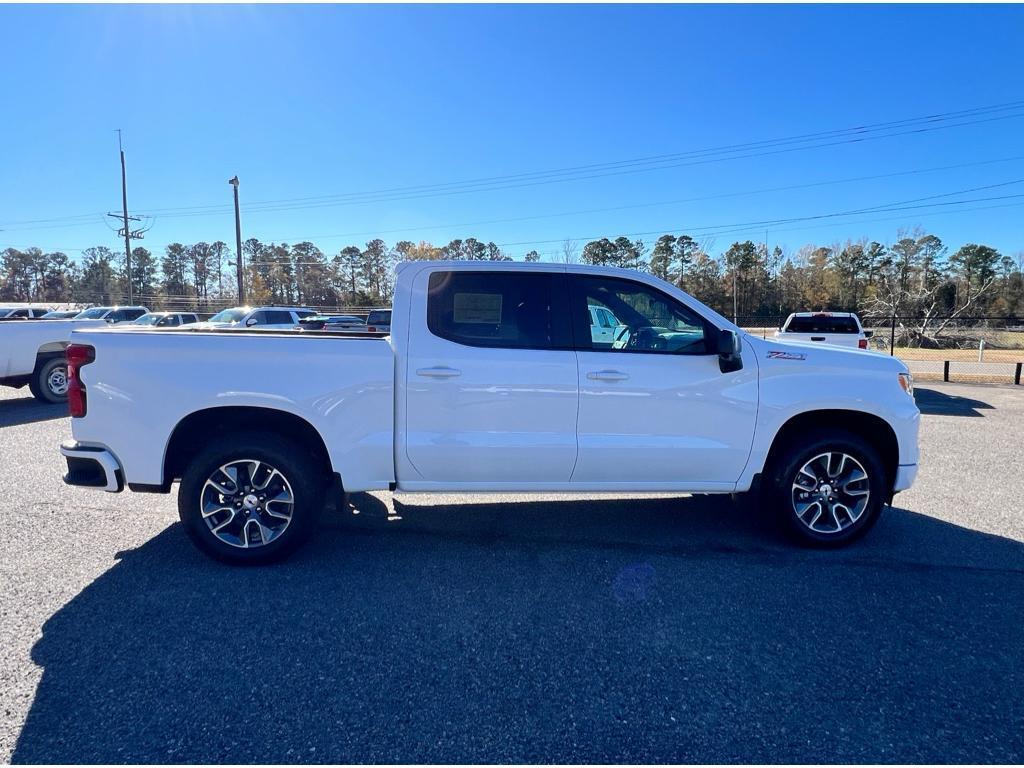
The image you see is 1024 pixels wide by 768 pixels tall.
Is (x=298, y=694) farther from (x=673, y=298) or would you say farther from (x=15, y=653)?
(x=673, y=298)

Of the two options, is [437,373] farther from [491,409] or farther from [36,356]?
[36,356]

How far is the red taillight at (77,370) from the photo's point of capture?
369cm

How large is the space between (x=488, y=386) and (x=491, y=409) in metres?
0.15

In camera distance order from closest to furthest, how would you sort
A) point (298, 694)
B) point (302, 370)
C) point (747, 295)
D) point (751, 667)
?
1. point (298, 694)
2. point (751, 667)
3. point (302, 370)
4. point (747, 295)

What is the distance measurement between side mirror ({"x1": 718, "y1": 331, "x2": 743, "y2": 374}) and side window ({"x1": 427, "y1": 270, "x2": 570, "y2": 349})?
0.99m

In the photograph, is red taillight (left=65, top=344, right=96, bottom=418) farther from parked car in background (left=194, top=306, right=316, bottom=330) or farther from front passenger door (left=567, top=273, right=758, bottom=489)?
parked car in background (left=194, top=306, right=316, bottom=330)

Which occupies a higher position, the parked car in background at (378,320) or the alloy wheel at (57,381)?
the parked car in background at (378,320)

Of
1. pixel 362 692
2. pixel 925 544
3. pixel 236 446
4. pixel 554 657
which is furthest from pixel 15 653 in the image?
pixel 925 544

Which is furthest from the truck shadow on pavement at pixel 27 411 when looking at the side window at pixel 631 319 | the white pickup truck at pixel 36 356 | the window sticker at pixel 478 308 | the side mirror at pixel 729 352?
the side mirror at pixel 729 352

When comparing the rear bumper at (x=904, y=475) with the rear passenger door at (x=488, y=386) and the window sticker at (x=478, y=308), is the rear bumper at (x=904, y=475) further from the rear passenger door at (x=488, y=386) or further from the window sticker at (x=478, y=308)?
the window sticker at (x=478, y=308)

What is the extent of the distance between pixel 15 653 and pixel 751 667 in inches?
140

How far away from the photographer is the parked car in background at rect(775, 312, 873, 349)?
1175 cm

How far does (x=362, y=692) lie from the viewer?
2.60 m

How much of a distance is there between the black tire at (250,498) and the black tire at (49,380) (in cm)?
853
